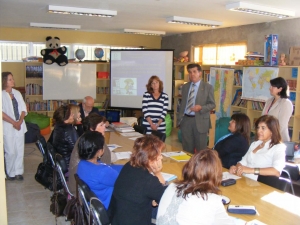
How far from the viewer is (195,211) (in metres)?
1.83

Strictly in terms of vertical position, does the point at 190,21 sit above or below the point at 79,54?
above

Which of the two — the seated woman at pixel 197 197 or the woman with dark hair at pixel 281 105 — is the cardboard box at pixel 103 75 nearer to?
the woman with dark hair at pixel 281 105

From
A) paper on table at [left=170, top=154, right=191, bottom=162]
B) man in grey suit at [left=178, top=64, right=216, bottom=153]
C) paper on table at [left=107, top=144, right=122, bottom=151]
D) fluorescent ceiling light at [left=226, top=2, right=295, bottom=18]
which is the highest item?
fluorescent ceiling light at [left=226, top=2, right=295, bottom=18]

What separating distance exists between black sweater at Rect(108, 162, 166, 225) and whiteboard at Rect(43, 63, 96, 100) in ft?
24.6

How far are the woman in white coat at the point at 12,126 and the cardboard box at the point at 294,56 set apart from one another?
4717mm

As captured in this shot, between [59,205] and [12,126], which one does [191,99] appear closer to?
[59,205]

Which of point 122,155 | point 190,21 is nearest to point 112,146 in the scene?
point 122,155

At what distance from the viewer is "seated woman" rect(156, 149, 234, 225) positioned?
1836 millimetres

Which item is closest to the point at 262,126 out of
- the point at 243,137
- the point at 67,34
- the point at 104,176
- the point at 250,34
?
the point at 243,137

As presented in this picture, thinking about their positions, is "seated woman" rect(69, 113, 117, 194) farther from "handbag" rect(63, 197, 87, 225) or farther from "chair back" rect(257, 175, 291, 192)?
"chair back" rect(257, 175, 291, 192)

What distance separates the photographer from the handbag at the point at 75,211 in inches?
108

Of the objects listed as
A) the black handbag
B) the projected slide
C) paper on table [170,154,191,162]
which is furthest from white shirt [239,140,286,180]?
the projected slide

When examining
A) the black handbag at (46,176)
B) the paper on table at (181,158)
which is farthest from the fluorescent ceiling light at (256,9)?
the black handbag at (46,176)

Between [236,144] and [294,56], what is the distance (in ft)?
11.5
